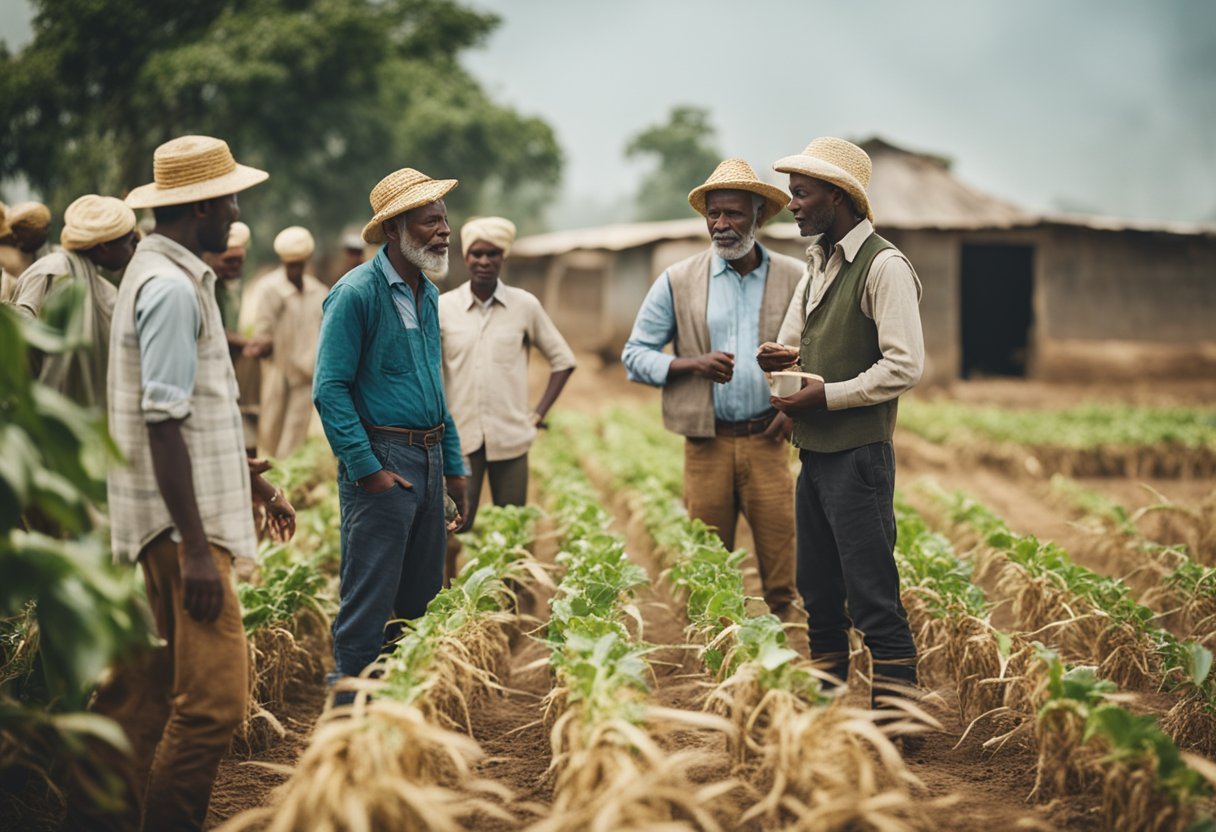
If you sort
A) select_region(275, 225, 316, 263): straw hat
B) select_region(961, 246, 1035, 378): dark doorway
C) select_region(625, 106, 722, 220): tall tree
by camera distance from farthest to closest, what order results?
select_region(625, 106, 722, 220): tall tree → select_region(961, 246, 1035, 378): dark doorway → select_region(275, 225, 316, 263): straw hat

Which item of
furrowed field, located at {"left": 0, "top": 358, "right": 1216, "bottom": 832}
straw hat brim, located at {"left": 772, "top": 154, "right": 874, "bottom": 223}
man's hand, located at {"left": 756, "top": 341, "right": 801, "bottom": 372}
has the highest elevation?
straw hat brim, located at {"left": 772, "top": 154, "right": 874, "bottom": 223}

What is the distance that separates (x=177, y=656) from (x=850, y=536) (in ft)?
7.40

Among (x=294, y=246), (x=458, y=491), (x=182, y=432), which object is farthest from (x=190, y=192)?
(x=294, y=246)

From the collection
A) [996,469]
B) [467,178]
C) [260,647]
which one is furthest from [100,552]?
[467,178]

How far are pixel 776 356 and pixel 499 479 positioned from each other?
2032 millimetres

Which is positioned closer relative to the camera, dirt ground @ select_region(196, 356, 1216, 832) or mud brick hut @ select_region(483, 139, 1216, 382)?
dirt ground @ select_region(196, 356, 1216, 832)

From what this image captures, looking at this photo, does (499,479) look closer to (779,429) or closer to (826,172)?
(779,429)

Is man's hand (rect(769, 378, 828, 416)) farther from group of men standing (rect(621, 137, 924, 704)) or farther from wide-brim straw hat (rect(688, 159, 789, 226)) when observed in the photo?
wide-brim straw hat (rect(688, 159, 789, 226))

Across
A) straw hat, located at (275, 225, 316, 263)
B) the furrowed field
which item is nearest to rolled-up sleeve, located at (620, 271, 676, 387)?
the furrowed field

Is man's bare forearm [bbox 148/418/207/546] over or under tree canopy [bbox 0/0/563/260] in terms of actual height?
under

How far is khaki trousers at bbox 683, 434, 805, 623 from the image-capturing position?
483 centimetres

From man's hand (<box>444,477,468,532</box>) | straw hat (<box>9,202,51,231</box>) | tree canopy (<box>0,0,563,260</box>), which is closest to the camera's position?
man's hand (<box>444,477,468,532</box>)

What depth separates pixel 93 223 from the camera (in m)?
3.12

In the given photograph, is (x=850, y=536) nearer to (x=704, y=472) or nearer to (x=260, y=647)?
(x=704, y=472)
